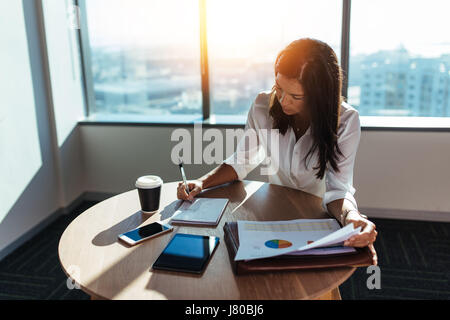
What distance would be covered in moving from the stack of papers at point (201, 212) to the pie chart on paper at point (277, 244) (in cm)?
21

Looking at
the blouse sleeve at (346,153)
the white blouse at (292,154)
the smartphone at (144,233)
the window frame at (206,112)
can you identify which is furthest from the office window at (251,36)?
the smartphone at (144,233)

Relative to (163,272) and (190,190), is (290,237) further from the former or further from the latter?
(190,190)

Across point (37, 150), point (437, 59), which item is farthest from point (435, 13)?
point (37, 150)

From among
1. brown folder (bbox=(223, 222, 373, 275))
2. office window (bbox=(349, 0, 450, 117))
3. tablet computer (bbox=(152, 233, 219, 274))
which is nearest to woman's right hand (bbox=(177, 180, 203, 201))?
tablet computer (bbox=(152, 233, 219, 274))

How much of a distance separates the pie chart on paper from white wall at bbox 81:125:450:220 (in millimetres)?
1638

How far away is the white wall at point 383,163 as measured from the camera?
7.59 ft

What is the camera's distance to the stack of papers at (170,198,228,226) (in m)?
1.06

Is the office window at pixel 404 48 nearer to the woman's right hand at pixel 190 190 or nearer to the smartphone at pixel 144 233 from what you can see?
the woman's right hand at pixel 190 190

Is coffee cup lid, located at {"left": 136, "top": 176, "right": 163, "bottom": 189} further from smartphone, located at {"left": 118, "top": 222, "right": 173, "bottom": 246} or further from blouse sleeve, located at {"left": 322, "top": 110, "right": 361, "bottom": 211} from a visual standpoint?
blouse sleeve, located at {"left": 322, "top": 110, "right": 361, "bottom": 211}

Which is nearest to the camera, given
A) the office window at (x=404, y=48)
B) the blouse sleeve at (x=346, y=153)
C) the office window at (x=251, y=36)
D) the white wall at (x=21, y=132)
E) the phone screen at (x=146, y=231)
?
the phone screen at (x=146, y=231)

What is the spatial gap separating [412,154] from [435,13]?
2.73 ft

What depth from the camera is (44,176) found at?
2373 mm
